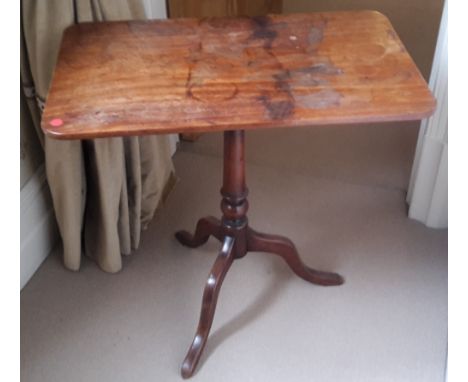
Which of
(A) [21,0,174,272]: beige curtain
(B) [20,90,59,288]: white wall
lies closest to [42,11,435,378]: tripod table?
(A) [21,0,174,272]: beige curtain

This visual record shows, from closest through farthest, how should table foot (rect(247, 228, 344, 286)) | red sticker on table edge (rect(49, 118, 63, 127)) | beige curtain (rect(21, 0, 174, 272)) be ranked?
red sticker on table edge (rect(49, 118, 63, 127)) → beige curtain (rect(21, 0, 174, 272)) → table foot (rect(247, 228, 344, 286))

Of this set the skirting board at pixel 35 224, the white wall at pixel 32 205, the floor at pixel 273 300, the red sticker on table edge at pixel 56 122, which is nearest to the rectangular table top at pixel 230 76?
the red sticker on table edge at pixel 56 122

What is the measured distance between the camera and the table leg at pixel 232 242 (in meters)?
1.45

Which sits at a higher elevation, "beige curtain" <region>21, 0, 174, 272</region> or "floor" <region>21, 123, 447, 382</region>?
"beige curtain" <region>21, 0, 174, 272</region>

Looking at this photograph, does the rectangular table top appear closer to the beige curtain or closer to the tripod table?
the tripod table

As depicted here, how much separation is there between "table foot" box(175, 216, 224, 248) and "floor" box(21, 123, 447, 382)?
0.03 m

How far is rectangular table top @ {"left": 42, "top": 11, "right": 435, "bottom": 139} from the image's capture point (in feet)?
3.54

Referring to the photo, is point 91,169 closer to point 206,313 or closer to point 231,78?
point 206,313

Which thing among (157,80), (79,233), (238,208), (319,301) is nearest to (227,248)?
(238,208)

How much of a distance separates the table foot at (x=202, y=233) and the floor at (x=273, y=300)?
0.03 metres

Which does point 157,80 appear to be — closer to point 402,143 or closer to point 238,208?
point 238,208

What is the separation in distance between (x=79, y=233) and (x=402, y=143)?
125 centimetres

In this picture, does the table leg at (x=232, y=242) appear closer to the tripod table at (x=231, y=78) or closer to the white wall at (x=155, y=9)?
the tripod table at (x=231, y=78)
